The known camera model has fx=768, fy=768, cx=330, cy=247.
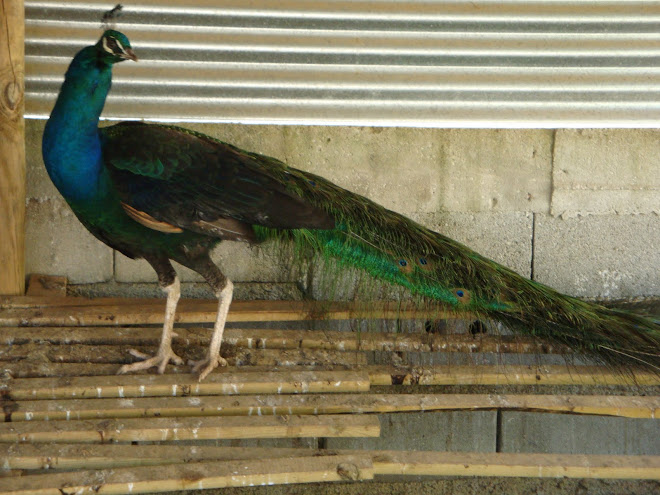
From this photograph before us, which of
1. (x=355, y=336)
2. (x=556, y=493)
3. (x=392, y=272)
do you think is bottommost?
(x=556, y=493)

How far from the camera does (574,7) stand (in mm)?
4566

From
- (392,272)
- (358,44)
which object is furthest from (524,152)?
(392,272)

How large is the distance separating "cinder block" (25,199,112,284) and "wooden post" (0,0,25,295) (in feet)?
0.63

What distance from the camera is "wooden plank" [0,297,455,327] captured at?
13.0 feet

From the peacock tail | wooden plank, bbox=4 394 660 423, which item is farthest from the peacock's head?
wooden plank, bbox=4 394 660 423

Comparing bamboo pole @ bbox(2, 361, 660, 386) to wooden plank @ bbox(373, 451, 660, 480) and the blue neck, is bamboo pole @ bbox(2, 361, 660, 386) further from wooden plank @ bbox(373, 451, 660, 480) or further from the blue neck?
the blue neck

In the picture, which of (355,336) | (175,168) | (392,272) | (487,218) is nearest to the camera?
(175,168)

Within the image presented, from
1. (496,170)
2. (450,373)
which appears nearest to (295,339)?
(450,373)

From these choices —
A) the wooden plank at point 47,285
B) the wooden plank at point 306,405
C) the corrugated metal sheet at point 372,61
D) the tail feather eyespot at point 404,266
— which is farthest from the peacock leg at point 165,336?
the corrugated metal sheet at point 372,61

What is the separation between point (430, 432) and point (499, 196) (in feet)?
4.97

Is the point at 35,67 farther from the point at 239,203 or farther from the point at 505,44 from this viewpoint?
the point at 505,44

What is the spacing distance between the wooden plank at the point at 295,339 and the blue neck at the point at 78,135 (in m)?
0.85

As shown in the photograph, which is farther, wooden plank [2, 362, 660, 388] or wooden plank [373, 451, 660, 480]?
wooden plank [2, 362, 660, 388]

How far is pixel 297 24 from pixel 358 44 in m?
0.38
